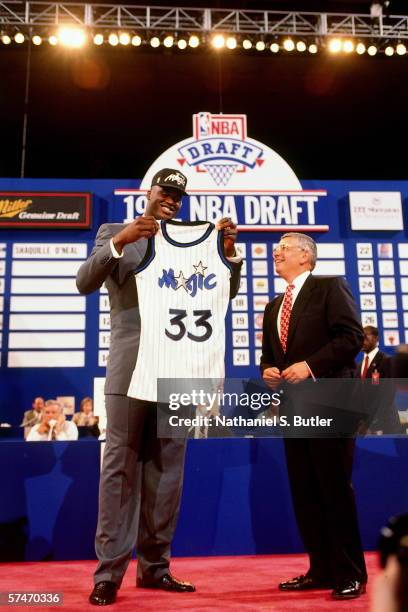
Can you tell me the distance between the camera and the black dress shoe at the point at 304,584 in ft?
7.54

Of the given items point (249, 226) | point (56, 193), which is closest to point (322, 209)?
point (249, 226)

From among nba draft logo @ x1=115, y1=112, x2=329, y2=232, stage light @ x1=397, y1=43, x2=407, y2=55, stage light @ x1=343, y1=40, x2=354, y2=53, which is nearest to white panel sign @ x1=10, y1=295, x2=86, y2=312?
nba draft logo @ x1=115, y1=112, x2=329, y2=232

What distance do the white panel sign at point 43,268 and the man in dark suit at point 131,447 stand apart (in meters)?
4.77

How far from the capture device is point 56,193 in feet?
23.6

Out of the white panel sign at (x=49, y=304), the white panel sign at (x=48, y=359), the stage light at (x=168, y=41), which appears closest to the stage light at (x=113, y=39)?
the stage light at (x=168, y=41)

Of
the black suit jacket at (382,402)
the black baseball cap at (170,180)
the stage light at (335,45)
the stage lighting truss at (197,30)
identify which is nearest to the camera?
the black suit jacket at (382,402)

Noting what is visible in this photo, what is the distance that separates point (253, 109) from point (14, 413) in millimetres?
6192

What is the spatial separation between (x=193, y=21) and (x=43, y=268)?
3.63 metres

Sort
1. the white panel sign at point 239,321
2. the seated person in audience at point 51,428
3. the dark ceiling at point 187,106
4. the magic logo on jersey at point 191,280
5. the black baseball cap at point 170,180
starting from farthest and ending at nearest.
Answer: the dark ceiling at point 187,106, the white panel sign at point 239,321, the seated person in audience at point 51,428, the black baseball cap at point 170,180, the magic logo on jersey at point 191,280

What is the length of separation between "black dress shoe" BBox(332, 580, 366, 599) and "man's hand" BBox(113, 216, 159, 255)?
1483 millimetres

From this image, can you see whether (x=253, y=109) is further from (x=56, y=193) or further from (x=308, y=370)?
(x=308, y=370)

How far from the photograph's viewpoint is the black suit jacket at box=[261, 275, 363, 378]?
7.62 ft

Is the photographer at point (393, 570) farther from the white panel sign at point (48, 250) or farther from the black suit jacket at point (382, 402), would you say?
the white panel sign at point (48, 250)

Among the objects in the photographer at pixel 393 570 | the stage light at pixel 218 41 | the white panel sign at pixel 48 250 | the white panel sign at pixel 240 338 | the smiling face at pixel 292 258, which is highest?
the stage light at pixel 218 41
